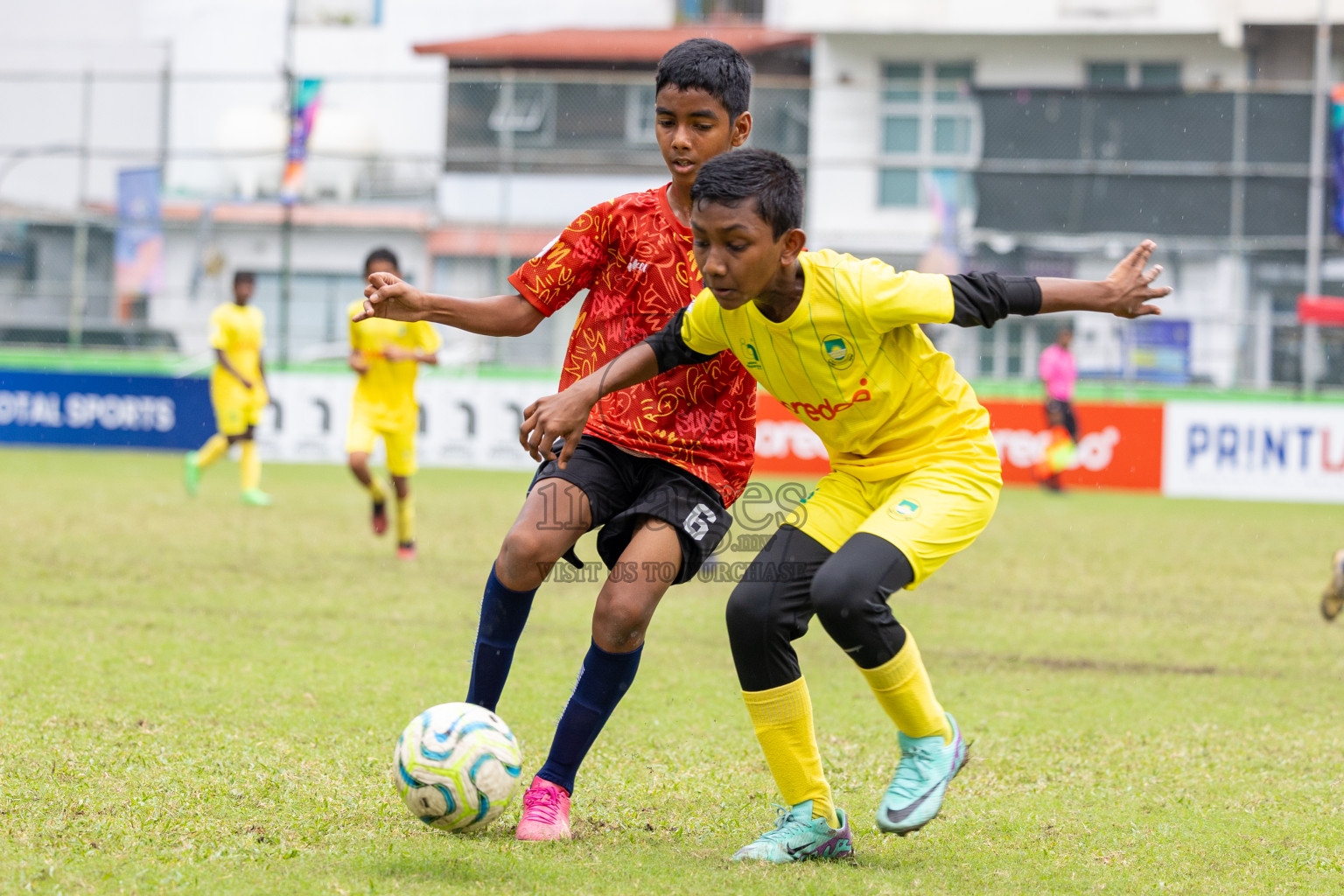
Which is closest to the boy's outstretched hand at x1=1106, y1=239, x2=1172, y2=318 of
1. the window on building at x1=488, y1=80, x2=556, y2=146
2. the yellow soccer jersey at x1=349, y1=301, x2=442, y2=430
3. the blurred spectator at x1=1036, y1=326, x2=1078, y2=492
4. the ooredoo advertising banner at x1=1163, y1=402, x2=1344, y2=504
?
the yellow soccer jersey at x1=349, y1=301, x2=442, y2=430

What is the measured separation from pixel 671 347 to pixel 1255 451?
14439mm

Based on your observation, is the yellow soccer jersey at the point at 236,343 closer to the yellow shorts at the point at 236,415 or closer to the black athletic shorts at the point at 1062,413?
the yellow shorts at the point at 236,415

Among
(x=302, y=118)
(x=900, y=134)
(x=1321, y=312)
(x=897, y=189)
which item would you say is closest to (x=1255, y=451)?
(x=1321, y=312)

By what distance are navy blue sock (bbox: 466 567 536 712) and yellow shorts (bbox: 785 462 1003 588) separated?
0.80 meters

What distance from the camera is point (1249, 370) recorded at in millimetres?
17438

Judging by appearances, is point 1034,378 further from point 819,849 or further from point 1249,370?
point 819,849

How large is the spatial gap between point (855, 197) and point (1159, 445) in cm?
530

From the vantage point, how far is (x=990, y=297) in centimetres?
361

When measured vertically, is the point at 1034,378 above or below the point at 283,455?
above

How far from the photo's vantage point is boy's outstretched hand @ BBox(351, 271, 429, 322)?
385 cm

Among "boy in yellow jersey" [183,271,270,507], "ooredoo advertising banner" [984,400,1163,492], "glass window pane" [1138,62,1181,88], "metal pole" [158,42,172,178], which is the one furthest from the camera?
"glass window pane" [1138,62,1181,88]

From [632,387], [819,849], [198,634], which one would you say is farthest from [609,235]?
[198,634]

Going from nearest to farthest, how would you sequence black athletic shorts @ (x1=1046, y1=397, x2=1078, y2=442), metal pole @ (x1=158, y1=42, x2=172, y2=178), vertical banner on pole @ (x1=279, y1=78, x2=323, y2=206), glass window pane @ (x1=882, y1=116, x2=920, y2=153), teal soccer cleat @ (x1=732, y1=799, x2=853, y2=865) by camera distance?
1. teal soccer cleat @ (x1=732, y1=799, x2=853, y2=865)
2. black athletic shorts @ (x1=1046, y1=397, x2=1078, y2=442)
3. vertical banner on pole @ (x1=279, y1=78, x2=323, y2=206)
4. metal pole @ (x1=158, y1=42, x2=172, y2=178)
5. glass window pane @ (x1=882, y1=116, x2=920, y2=153)

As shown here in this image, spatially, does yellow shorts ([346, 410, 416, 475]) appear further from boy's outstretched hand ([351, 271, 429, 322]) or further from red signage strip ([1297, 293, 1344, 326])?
red signage strip ([1297, 293, 1344, 326])
